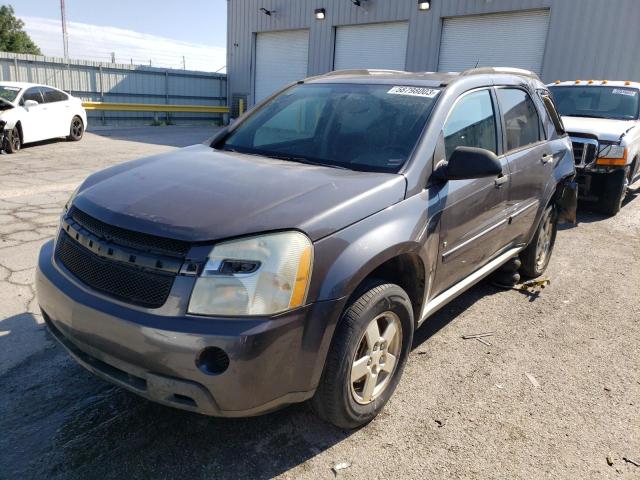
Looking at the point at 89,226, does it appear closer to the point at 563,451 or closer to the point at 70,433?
the point at 70,433

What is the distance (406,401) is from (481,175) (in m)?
1.33

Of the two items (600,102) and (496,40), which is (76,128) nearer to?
(496,40)

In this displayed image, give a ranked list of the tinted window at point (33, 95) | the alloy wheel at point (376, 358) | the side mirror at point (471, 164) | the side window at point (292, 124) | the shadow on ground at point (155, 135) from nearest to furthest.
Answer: the alloy wheel at point (376, 358) < the side mirror at point (471, 164) < the side window at point (292, 124) < the tinted window at point (33, 95) < the shadow on ground at point (155, 135)

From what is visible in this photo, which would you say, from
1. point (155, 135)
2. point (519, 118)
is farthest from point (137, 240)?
point (155, 135)

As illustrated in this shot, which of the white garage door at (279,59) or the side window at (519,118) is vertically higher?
the white garage door at (279,59)

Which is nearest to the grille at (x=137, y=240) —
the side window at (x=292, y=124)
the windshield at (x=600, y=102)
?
the side window at (x=292, y=124)

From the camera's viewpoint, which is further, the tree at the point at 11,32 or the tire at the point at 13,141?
the tree at the point at 11,32

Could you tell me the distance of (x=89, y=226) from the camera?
7.95 ft

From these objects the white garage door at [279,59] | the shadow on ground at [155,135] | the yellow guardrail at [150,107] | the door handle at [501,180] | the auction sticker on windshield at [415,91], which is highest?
the white garage door at [279,59]

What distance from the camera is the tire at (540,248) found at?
15.3 feet

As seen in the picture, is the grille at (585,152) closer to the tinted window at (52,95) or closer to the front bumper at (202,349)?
the front bumper at (202,349)

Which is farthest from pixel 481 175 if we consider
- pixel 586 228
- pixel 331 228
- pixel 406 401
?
pixel 586 228

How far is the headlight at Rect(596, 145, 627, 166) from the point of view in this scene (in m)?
7.25

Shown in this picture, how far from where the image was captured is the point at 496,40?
48.1 feet
